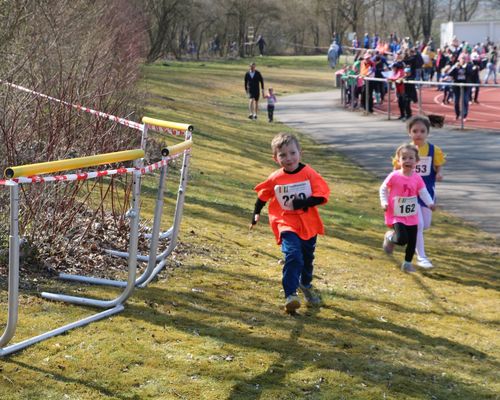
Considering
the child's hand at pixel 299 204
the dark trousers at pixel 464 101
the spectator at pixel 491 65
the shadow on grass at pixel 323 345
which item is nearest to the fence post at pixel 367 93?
the dark trousers at pixel 464 101

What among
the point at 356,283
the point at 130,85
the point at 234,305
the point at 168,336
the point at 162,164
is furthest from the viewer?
the point at 130,85

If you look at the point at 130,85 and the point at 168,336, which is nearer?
the point at 168,336

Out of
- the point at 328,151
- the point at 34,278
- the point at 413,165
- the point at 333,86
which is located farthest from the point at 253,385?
the point at 333,86

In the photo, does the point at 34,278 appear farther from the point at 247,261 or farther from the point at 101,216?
the point at 247,261

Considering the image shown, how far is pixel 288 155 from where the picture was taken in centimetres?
714

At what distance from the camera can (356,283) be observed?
337 inches

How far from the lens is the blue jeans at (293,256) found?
7.00m

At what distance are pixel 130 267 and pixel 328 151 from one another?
16.7 metres

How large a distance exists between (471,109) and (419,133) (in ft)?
78.4

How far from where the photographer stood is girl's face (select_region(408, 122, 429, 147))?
9.67m

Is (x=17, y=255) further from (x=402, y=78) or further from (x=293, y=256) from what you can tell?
(x=402, y=78)

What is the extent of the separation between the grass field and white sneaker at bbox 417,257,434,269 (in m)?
0.10

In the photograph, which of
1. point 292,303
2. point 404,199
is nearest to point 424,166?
point 404,199

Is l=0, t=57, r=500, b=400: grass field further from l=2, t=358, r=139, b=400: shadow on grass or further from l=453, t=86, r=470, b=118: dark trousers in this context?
l=453, t=86, r=470, b=118: dark trousers
